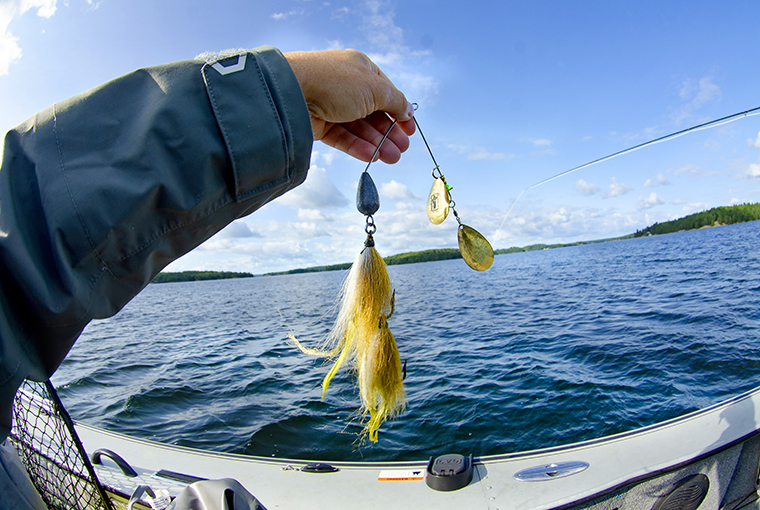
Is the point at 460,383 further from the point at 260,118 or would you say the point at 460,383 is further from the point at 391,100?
the point at 260,118

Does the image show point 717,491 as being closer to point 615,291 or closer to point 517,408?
point 517,408

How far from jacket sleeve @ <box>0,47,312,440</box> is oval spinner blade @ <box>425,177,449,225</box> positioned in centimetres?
206

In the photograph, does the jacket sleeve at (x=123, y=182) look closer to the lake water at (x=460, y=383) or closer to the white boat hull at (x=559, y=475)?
the lake water at (x=460, y=383)

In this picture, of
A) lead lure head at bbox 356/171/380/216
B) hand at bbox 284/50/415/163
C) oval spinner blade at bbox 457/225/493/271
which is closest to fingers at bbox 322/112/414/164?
hand at bbox 284/50/415/163

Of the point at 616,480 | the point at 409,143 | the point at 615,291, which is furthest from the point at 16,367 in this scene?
the point at 615,291

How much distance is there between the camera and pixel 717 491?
→ 9.64 ft

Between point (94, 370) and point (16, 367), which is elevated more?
point (16, 367)

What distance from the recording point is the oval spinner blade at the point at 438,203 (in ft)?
9.50

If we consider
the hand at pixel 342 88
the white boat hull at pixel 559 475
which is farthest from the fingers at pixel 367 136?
the white boat hull at pixel 559 475

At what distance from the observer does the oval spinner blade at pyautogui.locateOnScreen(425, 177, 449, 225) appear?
9.50ft

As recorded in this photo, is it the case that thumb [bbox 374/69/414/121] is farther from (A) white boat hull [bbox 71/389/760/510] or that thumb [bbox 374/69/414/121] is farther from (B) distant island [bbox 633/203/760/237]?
(B) distant island [bbox 633/203/760/237]

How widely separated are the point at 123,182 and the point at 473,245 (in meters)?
2.62

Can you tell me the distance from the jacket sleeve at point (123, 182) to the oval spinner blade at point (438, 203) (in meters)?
2.06

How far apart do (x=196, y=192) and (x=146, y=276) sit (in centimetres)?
25
